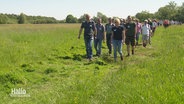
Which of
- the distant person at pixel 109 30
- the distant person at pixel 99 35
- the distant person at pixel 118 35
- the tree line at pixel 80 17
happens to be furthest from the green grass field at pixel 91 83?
the tree line at pixel 80 17

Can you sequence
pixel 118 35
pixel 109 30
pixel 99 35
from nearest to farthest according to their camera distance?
pixel 118 35
pixel 99 35
pixel 109 30

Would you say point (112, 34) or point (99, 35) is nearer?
point (112, 34)

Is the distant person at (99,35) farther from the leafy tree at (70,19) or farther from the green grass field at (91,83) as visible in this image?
the leafy tree at (70,19)

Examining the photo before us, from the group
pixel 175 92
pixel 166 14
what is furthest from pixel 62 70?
pixel 166 14

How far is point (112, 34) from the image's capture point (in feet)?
46.3

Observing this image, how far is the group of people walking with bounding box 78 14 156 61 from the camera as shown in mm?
13977

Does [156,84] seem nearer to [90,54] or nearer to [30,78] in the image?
[30,78]

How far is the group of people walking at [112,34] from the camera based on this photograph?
13977mm

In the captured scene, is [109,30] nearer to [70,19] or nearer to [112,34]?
[112,34]

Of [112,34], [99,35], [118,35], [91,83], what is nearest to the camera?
[91,83]

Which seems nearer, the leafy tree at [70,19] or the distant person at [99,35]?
the distant person at [99,35]

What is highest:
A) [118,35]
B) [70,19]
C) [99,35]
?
[118,35]

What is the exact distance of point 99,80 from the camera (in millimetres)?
9156

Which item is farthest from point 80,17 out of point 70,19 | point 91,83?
point 91,83
